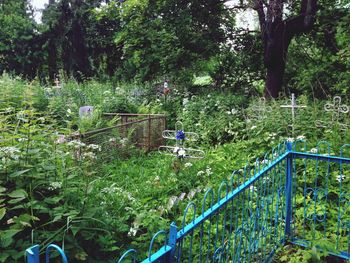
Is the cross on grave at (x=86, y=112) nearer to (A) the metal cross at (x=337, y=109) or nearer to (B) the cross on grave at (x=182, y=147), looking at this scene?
(B) the cross on grave at (x=182, y=147)

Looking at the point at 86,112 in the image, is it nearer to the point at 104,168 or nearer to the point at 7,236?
the point at 104,168

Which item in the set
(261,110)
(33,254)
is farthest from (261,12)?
(33,254)

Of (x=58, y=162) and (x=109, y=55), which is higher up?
(x=109, y=55)

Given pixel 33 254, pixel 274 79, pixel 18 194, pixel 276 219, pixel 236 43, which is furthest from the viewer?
pixel 236 43

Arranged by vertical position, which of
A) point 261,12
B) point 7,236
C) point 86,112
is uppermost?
point 261,12

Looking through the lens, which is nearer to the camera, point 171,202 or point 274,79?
point 171,202

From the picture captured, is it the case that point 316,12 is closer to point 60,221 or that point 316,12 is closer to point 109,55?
point 60,221

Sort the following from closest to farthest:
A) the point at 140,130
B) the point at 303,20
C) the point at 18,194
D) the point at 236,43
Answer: the point at 18,194
the point at 140,130
the point at 303,20
the point at 236,43

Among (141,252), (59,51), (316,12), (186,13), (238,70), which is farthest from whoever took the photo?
(59,51)

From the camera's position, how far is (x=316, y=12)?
7.72 m

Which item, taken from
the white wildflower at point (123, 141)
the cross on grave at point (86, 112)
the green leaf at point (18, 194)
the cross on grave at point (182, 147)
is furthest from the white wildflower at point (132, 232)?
the cross on grave at point (86, 112)

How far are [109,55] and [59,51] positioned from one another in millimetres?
2760

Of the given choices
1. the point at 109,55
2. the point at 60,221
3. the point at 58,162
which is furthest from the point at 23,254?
the point at 109,55

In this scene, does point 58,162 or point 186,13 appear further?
point 186,13
